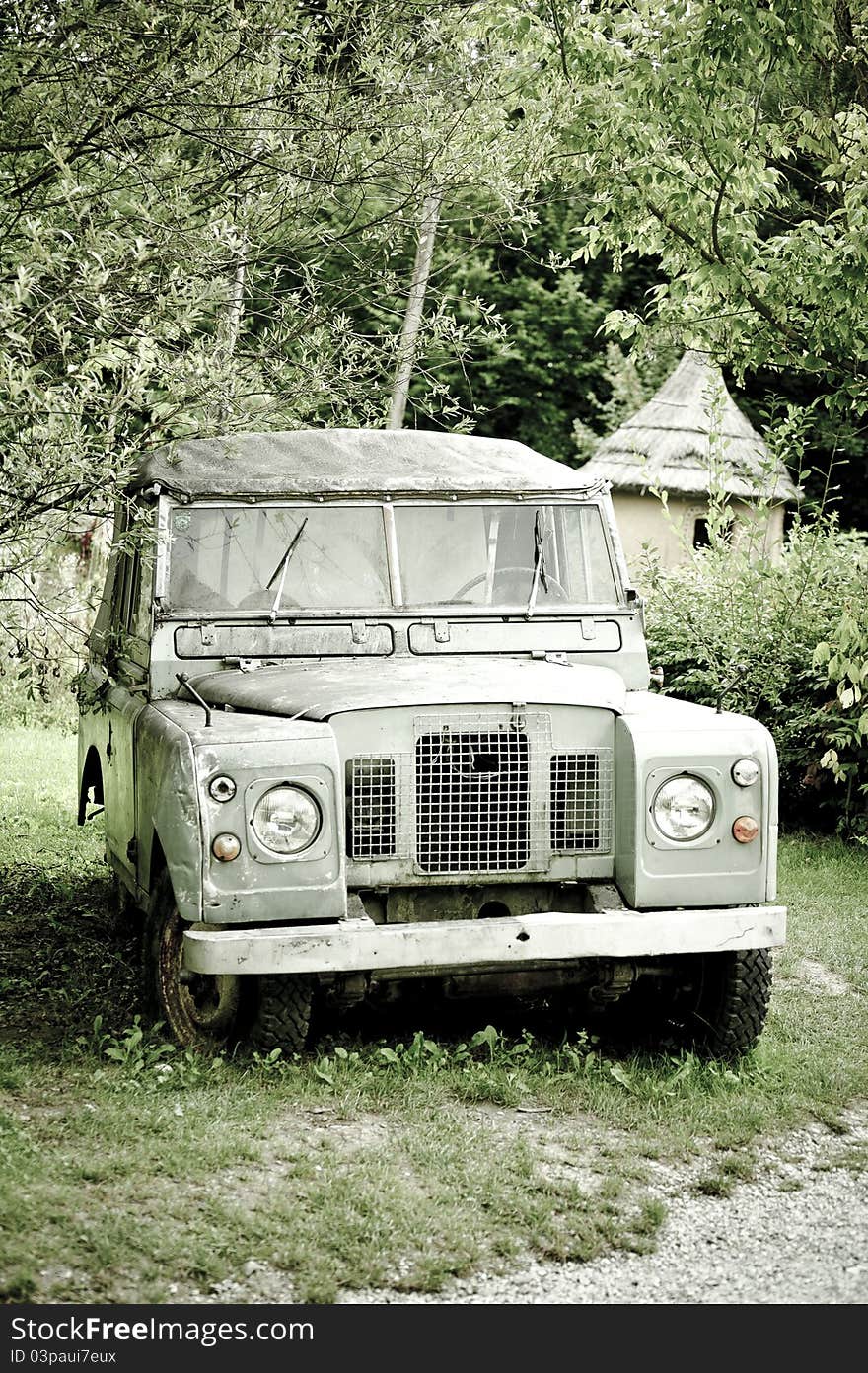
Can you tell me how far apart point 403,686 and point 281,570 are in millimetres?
1031

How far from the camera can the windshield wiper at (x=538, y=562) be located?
20.2 feet

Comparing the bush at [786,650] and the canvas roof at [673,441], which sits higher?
the canvas roof at [673,441]

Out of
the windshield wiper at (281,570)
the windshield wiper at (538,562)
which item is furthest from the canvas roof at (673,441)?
the windshield wiper at (281,570)

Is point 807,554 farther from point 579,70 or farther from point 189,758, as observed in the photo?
point 189,758

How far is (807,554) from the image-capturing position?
10.9 meters

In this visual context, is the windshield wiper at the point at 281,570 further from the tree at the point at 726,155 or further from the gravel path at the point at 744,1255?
the tree at the point at 726,155

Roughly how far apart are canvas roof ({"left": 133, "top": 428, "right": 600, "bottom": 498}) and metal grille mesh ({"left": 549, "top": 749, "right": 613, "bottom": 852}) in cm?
153

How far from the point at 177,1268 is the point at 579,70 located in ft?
21.7

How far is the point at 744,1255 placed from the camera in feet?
13.2

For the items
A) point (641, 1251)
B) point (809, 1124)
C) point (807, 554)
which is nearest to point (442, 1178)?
point (641, 1251)

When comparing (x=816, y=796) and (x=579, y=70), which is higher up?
(x=579, y=70)

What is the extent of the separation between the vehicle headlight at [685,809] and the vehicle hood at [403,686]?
34 centimetres

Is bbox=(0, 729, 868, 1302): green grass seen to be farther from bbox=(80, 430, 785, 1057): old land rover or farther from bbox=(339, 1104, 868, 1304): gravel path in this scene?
bbox=(80, 430, 785, 1057): old land rover
